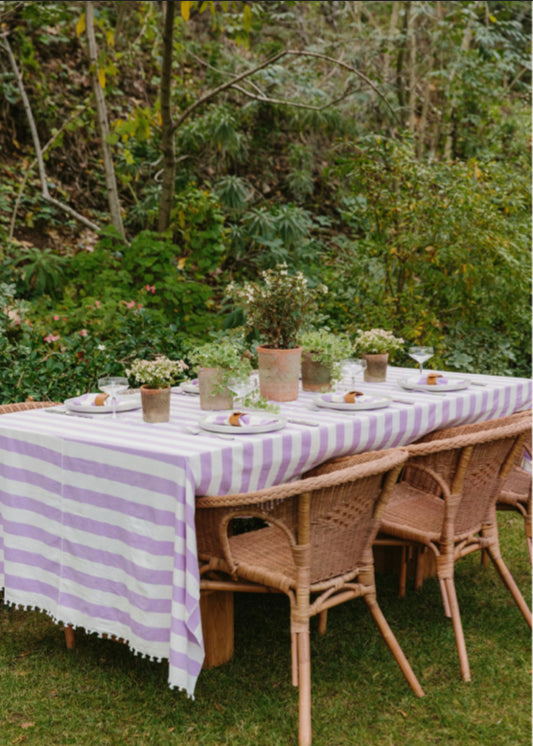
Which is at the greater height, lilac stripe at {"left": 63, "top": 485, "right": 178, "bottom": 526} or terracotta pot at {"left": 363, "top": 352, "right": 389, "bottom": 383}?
terracotta pot at {"left": 363, "top": 352, "right": 389, "bottom": 383}

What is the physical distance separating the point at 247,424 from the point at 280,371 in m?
0.59

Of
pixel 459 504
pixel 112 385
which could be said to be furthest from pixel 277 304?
pixel 459 504

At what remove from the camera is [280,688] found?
9.05 ft

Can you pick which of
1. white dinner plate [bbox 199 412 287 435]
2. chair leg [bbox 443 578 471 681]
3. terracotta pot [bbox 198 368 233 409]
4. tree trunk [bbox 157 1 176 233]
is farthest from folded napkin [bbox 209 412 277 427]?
tree trunk [bbox 157 1 176 233]

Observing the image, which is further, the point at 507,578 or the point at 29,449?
the point at 507,578

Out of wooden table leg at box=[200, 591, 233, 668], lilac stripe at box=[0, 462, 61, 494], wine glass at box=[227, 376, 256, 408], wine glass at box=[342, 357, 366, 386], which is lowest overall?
wooden table leg at box=[200, 591, 233, 668]

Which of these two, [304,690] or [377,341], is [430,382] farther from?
[304,690]

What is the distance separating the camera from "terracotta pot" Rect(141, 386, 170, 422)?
9.29 ft

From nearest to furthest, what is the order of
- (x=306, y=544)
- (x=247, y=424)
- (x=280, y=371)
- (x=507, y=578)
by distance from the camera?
(x=306, y=544)
(x=247, y=424)
(x=507, y=578)
(x=280, y=371)

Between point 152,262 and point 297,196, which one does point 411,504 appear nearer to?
point 152,262

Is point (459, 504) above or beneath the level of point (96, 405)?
beneath

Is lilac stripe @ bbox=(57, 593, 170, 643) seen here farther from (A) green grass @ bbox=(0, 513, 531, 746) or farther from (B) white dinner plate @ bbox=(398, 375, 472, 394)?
(B) white dinner plate @ bbox=(398, 375, 472, 394)

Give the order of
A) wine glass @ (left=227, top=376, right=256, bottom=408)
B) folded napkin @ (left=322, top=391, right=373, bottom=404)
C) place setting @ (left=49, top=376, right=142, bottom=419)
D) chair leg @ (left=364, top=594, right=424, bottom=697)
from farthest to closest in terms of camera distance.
Answer: folded napkin @ (left=322, top=391, right=373, bottom=404)
wine glass @ (left=227, top=376, right=256, bottom=408)
place setting @ (left=49, top=376, right=142, bottom=419)
chair leg @ (left=364, top=594, right=424, bottom=697)

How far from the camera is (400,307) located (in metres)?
6.65
